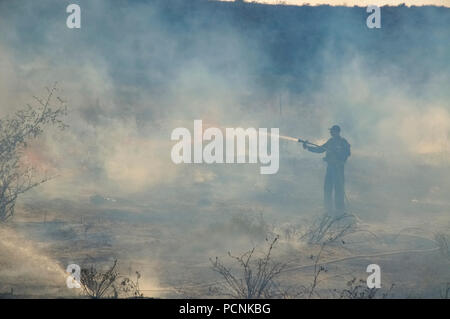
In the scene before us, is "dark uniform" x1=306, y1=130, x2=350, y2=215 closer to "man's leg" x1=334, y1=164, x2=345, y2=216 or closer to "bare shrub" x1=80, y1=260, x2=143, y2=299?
"man's leg" x1=334, y1=164, x2=345, y2=216

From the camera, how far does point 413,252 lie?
825 cm

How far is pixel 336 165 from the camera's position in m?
10.0

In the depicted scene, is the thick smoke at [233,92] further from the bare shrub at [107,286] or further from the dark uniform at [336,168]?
the bare shrub at [107,286]

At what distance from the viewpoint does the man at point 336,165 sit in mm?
9859
